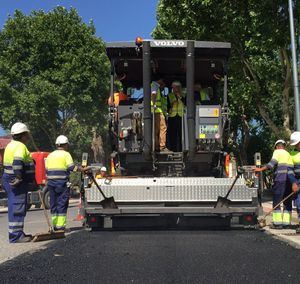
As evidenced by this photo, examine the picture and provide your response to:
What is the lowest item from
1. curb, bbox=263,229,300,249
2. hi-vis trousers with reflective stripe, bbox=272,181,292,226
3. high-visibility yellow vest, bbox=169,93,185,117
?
curb, bbox=263,229,300,249

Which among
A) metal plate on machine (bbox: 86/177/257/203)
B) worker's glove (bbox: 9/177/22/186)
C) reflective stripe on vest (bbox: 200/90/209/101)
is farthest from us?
reflective stripe on vest (bbox: 200/90/209/101)

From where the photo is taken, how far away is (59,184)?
9594 mm

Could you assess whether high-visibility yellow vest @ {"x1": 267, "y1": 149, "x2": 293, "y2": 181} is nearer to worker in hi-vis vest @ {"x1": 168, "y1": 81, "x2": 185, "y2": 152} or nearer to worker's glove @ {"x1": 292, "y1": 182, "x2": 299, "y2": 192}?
worker's glove @ {"x1": 292, "y1": 182, "x2": 299, "y2": 192}

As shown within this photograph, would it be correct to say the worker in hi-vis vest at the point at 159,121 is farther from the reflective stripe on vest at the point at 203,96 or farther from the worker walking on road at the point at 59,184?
the worker walking on road at the point at 59,184

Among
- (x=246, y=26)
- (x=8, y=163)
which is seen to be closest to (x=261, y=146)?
(x=246, y=26)

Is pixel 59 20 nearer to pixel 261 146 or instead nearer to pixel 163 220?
pixel 261 146

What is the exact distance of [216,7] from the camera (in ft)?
59.1

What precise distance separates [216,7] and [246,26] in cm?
133

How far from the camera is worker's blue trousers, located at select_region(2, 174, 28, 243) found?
837cm

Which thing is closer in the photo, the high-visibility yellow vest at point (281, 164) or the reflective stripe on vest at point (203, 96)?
the high-visibility yellow vest at point (281, 164)

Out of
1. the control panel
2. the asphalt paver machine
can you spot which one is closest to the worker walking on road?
the asphalt paver machine

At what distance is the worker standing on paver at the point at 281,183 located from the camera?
402 inches

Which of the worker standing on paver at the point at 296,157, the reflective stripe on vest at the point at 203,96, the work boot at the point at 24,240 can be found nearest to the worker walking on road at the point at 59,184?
the work boot at the point at 24,240

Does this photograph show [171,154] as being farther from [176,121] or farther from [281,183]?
[281,183]
